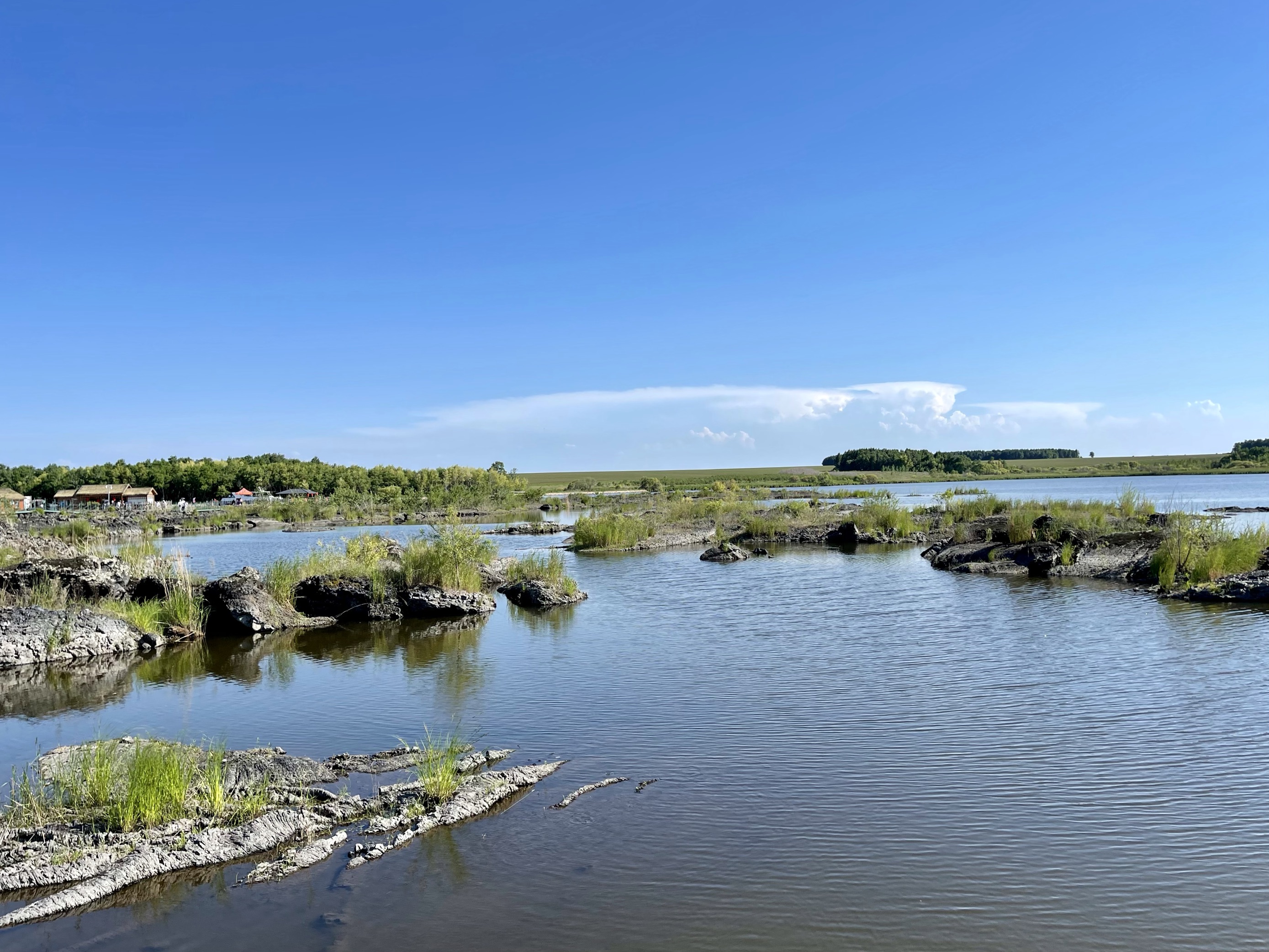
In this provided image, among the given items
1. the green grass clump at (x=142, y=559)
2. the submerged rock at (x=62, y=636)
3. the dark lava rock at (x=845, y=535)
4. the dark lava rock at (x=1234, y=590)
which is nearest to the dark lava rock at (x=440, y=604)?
the submerged rock at (x=62, y=636)

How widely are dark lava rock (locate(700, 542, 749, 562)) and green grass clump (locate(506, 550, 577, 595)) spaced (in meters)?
8.26

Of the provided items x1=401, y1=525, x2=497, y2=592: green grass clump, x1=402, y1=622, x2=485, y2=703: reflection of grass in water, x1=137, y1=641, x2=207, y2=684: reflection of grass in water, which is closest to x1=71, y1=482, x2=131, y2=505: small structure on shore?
x1=401, y1=525, x2=497, y2=592: green grass clump

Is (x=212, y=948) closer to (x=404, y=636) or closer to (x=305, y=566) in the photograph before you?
(x=404, y=636)

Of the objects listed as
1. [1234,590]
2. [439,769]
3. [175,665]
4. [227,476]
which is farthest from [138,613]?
[227,476]

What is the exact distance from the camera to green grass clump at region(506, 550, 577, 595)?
21.5m

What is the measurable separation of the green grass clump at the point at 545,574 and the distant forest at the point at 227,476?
69.9 meters

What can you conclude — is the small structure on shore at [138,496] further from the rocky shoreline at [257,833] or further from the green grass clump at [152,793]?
the green grass clump at [152,793]

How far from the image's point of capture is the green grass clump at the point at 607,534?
118 ft

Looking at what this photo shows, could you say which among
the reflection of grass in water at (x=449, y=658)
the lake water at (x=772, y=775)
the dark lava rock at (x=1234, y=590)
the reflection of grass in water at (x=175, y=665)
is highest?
the dark lava rock at (x=1234, y=590)

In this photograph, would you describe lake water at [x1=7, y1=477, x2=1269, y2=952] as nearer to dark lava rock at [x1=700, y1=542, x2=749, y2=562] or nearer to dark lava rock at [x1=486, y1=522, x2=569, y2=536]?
dark lava rock at [x1=700, y1=542, x2=749, y2=562]

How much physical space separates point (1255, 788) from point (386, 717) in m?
8.83

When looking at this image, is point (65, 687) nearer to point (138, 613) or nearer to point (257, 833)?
point (138, 613)

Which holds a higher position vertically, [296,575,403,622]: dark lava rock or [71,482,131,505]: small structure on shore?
[71,482,131,505]: small structure on shore

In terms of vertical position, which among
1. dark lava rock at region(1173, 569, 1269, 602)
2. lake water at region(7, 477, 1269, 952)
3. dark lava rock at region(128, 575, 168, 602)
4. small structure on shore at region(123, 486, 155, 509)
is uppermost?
small structure on shore at region(123, 486, 155, 509)
